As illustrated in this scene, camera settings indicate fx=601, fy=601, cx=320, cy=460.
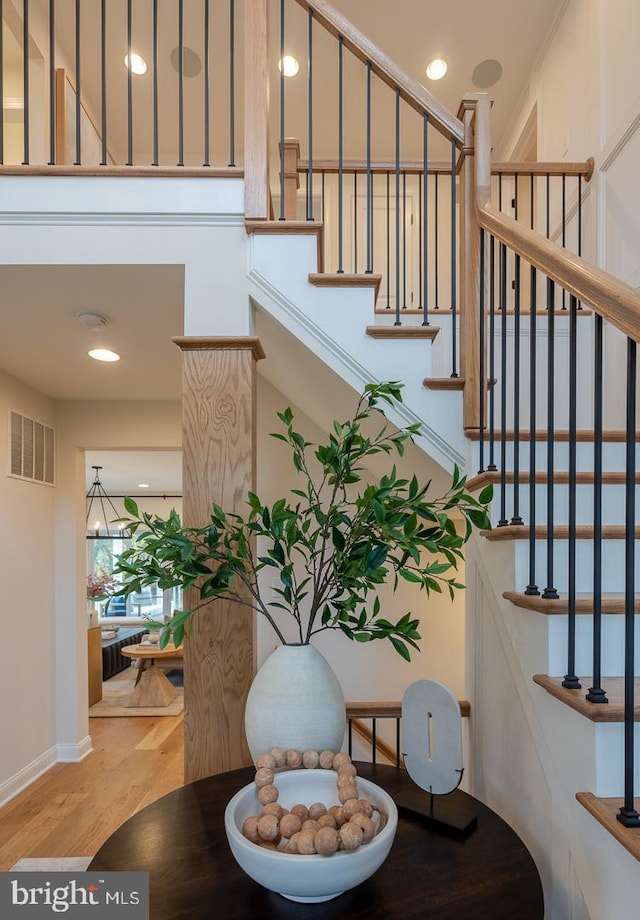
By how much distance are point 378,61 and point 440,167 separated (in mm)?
985

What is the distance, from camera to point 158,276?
2.09m

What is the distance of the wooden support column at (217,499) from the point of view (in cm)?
183

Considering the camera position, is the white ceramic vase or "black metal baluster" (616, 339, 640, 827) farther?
the white ceramic vase

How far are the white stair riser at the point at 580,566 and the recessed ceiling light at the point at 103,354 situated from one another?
2323 millimetres

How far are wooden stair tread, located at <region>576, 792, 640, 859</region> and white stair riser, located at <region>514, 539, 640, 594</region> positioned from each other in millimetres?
493

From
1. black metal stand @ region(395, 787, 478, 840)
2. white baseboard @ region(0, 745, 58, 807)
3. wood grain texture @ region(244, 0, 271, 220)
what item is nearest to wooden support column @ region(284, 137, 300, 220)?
wood grain texture @ region(244, 0, 271, 220)

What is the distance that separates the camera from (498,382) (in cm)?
226

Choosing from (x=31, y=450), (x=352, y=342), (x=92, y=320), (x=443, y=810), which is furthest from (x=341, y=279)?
(x=31, y=450)

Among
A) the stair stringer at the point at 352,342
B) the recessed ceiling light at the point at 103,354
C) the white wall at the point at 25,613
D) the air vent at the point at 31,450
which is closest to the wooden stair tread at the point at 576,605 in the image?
the stair stringer at the point at 352,342

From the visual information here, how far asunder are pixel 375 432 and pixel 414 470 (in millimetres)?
344

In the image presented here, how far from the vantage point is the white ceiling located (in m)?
2.20

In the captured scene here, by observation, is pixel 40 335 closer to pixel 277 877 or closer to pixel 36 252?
pixel 36 252

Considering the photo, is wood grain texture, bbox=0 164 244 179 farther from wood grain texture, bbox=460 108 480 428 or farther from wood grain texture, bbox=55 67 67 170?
wood grain texture, bbox=55 67 67 170

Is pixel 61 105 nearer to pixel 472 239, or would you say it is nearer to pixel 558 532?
pixel 472 239
